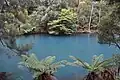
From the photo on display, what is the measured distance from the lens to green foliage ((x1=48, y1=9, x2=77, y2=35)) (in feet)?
63.7

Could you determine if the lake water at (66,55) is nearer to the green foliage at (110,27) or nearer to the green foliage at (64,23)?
the green foliage at (110,27)

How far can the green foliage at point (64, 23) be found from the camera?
63.7 feet

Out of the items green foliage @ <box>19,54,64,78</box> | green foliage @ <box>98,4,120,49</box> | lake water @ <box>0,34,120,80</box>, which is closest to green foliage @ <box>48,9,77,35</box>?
lake water @ <box>0,34,120,80</box>

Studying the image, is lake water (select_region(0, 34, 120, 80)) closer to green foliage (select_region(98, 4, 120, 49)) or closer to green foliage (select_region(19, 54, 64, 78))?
green foliage (select_region(19, 54, 64, 78))

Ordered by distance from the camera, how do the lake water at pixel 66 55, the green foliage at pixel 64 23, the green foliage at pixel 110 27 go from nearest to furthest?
the green foliage at pixel 110 27
the lake water at pixel 66 55
the green foliage at pixel 64 23

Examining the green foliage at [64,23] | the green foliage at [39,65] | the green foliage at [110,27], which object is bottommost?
the green foliage at [64,23]

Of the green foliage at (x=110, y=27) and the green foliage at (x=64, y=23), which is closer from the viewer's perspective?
the green foliage at (x=110, y=27)

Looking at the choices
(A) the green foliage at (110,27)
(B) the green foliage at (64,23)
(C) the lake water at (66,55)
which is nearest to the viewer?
(A) the green foliage at (110,27)

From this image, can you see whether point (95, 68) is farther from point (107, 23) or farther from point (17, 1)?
point (17, 1)

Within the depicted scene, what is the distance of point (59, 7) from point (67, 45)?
5.42 meters

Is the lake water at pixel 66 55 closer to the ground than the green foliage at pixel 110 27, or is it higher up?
closer to the ground

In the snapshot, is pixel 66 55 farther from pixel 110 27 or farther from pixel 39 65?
pixel 39 65

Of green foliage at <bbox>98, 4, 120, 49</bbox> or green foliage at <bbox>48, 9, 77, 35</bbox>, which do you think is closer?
green foliage at <bbox>98, 4, 120, 49</bbox>

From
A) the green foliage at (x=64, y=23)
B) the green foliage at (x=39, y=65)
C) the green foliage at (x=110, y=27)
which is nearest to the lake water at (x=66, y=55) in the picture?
the green foliage at (x=39, y=65)
